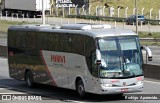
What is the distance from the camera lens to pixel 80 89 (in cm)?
2019

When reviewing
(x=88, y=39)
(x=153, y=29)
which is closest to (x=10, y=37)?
(x=88, y=39)

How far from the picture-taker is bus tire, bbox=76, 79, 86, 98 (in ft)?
65.5

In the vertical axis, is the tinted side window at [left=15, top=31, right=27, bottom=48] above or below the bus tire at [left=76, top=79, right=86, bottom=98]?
above

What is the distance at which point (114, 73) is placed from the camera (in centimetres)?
1894

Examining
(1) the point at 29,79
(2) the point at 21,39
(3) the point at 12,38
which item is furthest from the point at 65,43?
(3) the point at 12,38

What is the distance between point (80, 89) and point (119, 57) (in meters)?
2.12

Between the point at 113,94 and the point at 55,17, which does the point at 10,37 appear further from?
the point at 55,17

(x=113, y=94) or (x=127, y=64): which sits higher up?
(x=127, y=64)

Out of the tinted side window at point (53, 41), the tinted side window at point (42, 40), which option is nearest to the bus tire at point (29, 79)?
the tinted side window at point (42, 40)

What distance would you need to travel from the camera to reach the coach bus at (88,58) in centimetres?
1897

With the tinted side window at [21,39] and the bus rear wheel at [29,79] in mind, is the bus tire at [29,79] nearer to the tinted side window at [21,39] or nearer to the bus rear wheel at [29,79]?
the bus rear wheel at [29,79]

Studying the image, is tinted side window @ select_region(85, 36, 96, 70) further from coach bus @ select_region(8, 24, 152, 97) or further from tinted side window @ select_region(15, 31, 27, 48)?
tinted side window @ select_region(15, 31, 27, 48)

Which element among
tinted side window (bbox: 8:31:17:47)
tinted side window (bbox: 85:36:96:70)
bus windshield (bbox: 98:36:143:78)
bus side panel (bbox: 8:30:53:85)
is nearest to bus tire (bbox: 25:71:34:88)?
bus side panel (bbox: 8:30:53:85)

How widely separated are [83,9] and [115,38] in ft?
200
